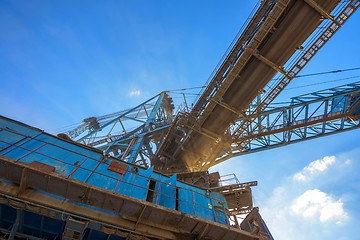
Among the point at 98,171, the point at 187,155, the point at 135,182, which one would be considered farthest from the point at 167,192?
the point at 187,155

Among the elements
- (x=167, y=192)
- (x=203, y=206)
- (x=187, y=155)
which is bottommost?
(x=203, y=206)

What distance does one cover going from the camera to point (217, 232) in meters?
8.67

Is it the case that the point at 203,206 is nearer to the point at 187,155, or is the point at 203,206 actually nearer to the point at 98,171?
the point at 98,171

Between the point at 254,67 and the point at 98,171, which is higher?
the point at 254,67

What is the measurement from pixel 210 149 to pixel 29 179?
474 inches

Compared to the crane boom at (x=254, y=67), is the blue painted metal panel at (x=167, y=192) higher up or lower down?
lower down

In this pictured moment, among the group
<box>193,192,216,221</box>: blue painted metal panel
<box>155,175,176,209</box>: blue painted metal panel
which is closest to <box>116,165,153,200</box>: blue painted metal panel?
<box>155,175,176,209</box>: blue painted metal panel

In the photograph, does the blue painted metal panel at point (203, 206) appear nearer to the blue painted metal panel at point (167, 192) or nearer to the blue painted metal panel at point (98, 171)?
the blue painted metal panel at point (98, 171)

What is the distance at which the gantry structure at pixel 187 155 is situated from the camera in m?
7.77

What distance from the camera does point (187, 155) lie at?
1741cm

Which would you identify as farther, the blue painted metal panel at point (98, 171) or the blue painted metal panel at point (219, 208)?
the blue painted metal panel at point (219, 208)

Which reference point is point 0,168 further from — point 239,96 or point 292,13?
point 292,13

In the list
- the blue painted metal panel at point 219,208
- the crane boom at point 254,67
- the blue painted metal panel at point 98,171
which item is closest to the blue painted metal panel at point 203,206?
the blue painted metal panel at point 98,171

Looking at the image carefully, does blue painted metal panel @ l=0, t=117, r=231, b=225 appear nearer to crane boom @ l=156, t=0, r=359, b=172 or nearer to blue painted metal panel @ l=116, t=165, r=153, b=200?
blue painted metal panel @ l=116, t=165, r=153, b=200
